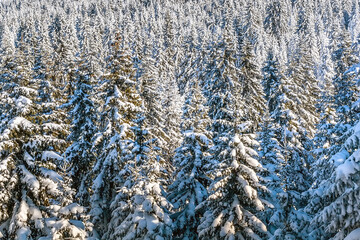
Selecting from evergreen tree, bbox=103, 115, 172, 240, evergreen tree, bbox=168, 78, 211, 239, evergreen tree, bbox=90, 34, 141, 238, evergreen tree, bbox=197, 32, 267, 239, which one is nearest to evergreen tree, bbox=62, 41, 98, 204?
evergreen tree, bbox=90, 34, 141, 238

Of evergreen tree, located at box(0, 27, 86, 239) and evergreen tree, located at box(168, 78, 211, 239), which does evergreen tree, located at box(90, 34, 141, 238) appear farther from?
evergreen tree, located at box(168, 78, 211, 239)

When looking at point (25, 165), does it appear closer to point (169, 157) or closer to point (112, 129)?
point (112, 129)

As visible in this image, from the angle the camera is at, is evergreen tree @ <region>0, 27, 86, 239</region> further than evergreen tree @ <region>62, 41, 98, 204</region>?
No

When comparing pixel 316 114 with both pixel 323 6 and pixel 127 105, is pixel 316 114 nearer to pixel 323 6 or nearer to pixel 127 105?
pixel 127 105

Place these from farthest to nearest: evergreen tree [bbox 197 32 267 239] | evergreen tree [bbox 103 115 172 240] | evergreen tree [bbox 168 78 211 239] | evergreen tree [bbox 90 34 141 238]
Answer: evergreen tree [bbox 90 34 141 238]
evergreen tree [bbox 168 78 211 239]
evergreen tree [bbox 103 115 172 240]
evergreen tree [bbox 197 32 267 239]

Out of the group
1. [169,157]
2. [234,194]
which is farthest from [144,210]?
[169,157]

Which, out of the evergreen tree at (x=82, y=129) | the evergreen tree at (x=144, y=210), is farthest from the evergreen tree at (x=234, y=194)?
the evergreen tree at (x=82, y=129)

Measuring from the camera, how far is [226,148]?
16125mm

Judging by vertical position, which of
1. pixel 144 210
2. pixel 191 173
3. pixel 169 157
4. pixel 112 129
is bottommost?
pixel 169 157

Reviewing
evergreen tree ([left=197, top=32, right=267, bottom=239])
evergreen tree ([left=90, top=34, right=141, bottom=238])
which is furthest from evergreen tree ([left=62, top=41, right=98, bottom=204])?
evergreen tree ([left=197, top=32, right=267, bottom=239])

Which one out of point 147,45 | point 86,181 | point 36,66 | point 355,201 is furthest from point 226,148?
point 147,45

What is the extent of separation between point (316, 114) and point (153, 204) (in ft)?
91.8

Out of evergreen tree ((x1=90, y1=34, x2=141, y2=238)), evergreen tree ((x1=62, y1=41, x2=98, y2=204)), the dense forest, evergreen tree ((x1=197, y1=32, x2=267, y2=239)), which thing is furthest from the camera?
evergreen tree ((x1=62, y1=41, x2=98, y2=204))

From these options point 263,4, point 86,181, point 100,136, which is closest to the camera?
point 100,136
